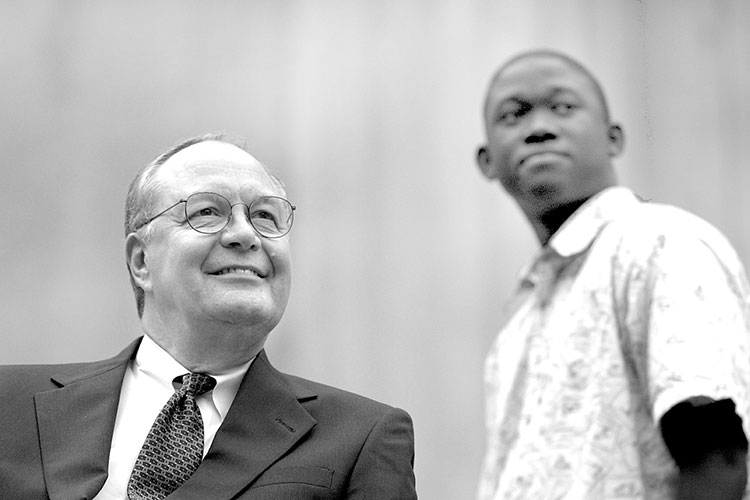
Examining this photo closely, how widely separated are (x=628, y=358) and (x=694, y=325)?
0.36 feet

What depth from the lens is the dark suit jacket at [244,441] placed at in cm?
189

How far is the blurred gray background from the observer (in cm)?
310

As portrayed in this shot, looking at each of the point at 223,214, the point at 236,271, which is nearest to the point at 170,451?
the point at 236,271

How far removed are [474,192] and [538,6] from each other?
0.61 metres

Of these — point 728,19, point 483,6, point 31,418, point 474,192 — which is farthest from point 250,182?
point 728,19

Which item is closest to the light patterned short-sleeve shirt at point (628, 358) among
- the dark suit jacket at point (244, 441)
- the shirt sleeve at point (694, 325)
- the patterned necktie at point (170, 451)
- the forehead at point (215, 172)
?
the shirt sleeve at point (694, 325)

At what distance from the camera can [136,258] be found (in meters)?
2.32

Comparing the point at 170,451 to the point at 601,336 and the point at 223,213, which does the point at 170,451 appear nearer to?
the point at 223,213

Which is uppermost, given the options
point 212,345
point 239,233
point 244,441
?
point 239,233

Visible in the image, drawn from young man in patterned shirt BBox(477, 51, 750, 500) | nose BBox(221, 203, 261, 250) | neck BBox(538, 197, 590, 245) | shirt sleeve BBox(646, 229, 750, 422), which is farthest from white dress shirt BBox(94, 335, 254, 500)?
shirt sleeve BBox(646, 229, 750, 422)

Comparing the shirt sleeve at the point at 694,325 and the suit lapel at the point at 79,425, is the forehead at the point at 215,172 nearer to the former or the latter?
the suit lapel at the point at 79,425

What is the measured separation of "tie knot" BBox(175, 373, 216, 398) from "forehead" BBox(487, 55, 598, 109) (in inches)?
31.7

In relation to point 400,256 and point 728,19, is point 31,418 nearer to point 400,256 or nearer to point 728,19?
point 400,256

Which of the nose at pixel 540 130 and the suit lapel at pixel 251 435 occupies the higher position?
the nose at pixel 540 130
